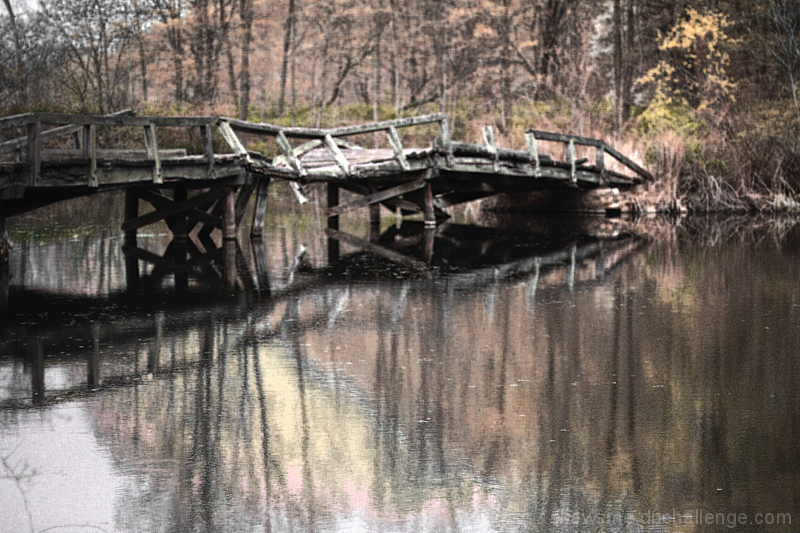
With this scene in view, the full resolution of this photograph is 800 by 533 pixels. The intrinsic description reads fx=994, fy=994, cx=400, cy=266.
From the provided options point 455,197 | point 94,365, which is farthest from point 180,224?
point 94,365

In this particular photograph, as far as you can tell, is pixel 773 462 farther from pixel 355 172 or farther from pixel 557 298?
pixel 355 172

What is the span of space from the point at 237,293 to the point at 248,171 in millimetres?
5685

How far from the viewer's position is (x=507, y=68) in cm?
4394

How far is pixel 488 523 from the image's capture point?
5.22 m

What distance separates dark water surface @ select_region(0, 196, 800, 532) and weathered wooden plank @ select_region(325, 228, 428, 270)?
1.54 metres

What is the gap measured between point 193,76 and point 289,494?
4352 centimetres

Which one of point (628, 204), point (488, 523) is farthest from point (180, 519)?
point (628, 204)

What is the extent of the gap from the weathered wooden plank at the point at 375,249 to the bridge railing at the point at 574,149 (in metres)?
4.80

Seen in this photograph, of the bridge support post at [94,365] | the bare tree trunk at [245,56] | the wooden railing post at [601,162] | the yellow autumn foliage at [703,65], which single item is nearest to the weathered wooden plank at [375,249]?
the bridge support post at [94,365]

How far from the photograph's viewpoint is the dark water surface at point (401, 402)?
5.44 meters

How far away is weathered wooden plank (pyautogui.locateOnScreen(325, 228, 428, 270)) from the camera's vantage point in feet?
53.0

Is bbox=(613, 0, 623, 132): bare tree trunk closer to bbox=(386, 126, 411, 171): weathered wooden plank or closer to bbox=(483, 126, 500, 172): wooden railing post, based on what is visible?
bbox=(483, 126, 500, 172): wooden railing post

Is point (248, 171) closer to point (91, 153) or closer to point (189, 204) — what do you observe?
point (189, 204)

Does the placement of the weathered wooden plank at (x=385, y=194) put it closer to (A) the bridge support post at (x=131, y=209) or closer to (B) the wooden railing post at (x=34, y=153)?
(A) the bridge support post at (x=131, y=209)
